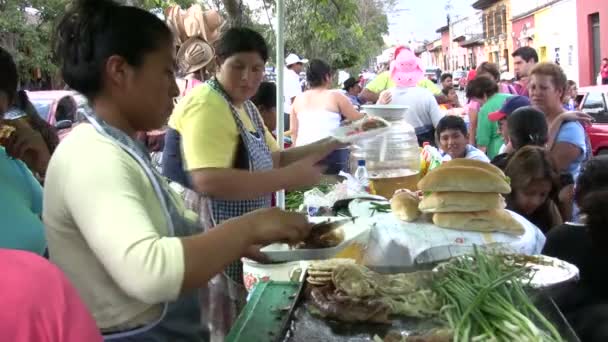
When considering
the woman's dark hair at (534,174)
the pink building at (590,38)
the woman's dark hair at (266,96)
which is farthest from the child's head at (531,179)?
the pink building at (590,38)

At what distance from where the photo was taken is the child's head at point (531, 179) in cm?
325

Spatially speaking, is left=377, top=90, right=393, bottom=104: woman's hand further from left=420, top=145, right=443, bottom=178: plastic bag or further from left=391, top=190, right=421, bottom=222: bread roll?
left=391, top=190, right=421, bottom=222: bread roll

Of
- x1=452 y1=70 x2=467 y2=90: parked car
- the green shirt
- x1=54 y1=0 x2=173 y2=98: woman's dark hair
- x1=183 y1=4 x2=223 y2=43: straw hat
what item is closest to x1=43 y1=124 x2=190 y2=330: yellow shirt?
x1=54 y1=0 x2=173 y2=98: woman's dark hair

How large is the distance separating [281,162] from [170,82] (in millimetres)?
1535

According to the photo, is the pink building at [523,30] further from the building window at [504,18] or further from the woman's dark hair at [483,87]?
the woman's dark hair at [483,87]

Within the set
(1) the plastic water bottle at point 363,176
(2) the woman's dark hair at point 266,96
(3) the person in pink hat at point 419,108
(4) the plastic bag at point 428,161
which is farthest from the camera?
(3) the person in pink hat at point 419,108

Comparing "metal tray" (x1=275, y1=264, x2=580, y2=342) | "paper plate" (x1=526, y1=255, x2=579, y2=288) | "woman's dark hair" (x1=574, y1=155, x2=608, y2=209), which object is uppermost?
"woman's dark hair" (x1=574, y1=155, x2=608, y2=209)

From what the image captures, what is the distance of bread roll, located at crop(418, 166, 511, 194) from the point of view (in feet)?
8.18

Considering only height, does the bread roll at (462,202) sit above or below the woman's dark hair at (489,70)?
below

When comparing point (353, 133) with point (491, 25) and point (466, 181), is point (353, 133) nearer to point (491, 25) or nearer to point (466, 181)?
point (466, 181)

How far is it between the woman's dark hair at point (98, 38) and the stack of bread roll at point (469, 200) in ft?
4.57

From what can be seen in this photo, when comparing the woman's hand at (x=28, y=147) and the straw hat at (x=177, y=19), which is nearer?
the woman's hand at (x=28, y=147)

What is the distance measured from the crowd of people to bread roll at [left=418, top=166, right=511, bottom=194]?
28cm

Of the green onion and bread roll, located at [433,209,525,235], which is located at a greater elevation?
bread roll, located at [433,209,525,235]
